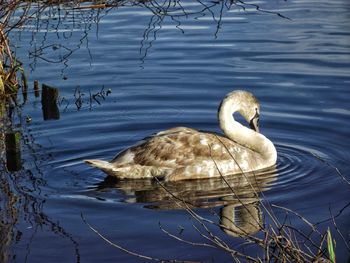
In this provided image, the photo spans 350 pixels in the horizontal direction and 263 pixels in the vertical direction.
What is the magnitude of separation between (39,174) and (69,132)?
69.2 inches

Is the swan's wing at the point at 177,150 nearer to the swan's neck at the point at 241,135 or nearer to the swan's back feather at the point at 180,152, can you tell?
the swan's back feather at the point at 180,152

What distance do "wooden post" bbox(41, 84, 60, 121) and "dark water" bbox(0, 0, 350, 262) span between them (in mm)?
134

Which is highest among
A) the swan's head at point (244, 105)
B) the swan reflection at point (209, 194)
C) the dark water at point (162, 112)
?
the swan's head at point (244, 105)

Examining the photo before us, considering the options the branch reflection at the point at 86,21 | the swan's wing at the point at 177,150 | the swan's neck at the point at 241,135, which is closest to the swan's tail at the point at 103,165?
the swan's wing at the point at 177,150

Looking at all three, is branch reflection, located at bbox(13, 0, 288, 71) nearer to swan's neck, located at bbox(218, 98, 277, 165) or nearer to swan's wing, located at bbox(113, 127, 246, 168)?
swan's neck, located at bbox(218, 98, 277, 165)

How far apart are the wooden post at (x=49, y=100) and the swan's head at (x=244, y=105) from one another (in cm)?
311

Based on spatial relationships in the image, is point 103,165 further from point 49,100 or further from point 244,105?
point 49,100

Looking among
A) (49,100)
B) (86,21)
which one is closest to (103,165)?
(49,100)

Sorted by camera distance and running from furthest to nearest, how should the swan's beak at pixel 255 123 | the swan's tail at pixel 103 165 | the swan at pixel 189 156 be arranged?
the swan's beak at pixel 255 123 → the swan at pixel 189 156 → the swan's tail at pixel 103 165

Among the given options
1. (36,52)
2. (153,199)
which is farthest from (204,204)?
(36,52)

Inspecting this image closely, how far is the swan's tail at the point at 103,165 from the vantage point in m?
11.0

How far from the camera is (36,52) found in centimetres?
1636

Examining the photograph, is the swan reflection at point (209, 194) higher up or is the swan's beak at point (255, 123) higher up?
the swan's beak at point (255, 123)

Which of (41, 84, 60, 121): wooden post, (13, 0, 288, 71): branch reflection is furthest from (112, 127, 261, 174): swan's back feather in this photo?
(13, 0, 288, 71): branch reflection
